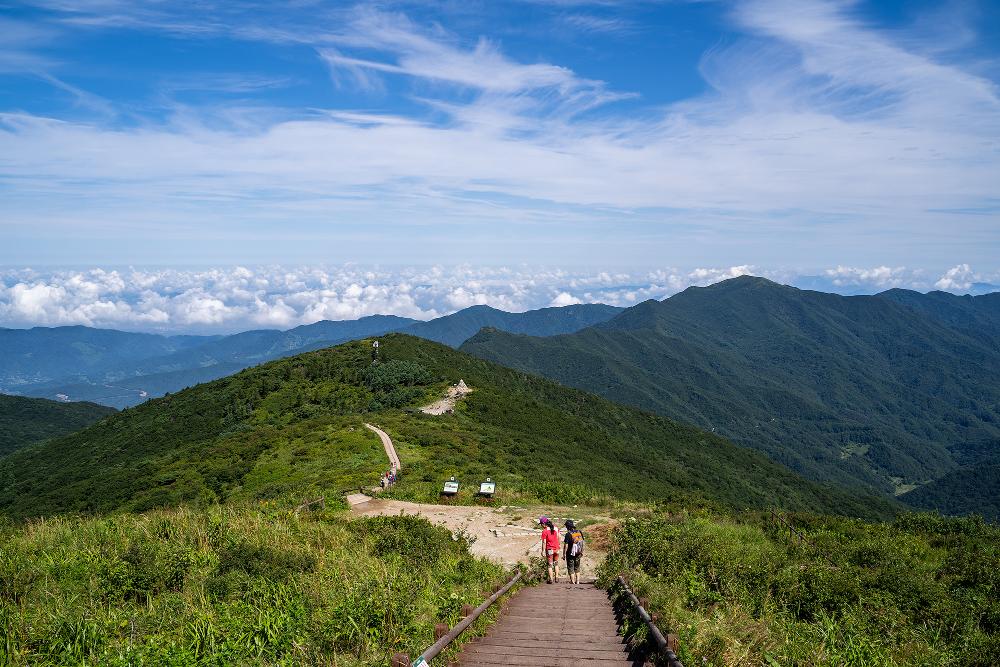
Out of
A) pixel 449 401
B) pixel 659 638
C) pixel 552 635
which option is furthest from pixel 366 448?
pixel 659 638

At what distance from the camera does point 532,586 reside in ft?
50.9

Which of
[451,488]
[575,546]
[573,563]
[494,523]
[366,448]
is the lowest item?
A: [494,523]

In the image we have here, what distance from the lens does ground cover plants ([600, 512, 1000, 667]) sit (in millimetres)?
9008

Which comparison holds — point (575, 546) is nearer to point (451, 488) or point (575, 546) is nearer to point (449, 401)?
point (451, 488)

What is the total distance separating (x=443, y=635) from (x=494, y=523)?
15734mm

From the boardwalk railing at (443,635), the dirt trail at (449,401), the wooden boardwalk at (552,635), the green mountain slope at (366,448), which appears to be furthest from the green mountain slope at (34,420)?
the boardwalk railing at (443,635)

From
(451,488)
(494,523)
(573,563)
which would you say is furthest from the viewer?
(451,488)

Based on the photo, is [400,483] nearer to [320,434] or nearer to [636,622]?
[320,434]

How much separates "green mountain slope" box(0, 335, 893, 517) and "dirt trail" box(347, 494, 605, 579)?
3071 millimetres

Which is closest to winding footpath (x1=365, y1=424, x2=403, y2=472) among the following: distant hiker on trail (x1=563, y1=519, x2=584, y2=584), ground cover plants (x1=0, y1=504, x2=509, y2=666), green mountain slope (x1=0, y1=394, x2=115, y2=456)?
ground cover plants (x1=0, y1=504, x2=509, y2=666)

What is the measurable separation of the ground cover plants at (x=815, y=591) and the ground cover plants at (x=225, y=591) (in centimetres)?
417

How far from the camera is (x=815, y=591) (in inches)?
523

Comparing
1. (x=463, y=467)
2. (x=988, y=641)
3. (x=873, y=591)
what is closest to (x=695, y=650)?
(x=988, y=641)

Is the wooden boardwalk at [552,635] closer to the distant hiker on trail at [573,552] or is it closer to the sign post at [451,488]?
the distant hiker on trail at [573,552]
